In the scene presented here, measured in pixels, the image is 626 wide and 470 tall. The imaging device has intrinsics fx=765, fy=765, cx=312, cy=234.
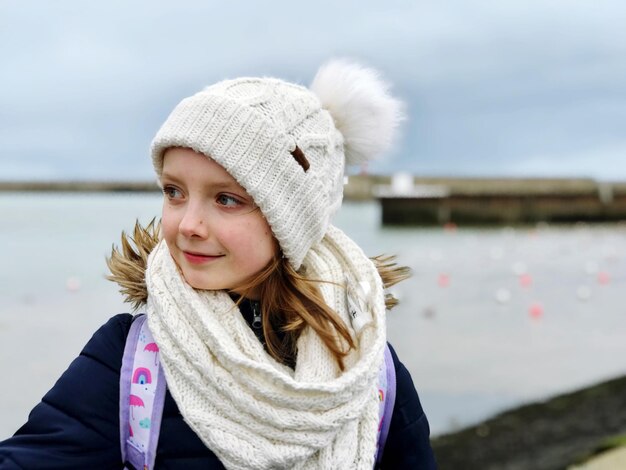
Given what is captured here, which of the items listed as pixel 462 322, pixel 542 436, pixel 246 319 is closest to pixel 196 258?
pixel 246 319

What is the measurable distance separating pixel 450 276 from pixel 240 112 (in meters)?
13.0

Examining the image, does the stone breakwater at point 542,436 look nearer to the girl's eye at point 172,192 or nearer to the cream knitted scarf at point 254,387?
the cream knitted scarf at point 254,387

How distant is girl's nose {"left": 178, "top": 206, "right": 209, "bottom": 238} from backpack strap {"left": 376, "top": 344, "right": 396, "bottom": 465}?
463 millimetres

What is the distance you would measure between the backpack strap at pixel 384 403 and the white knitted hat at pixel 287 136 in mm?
286

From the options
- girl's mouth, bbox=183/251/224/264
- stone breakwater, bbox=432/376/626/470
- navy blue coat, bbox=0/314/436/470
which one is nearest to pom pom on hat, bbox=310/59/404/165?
girl's mouth, bbox=183/251/224/264

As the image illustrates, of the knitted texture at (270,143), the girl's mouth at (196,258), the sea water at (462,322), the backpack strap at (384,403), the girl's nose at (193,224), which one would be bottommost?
the sea water at (462,322)

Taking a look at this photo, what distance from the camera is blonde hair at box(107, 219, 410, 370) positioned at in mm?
1484

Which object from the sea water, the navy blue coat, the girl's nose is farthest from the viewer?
the sea water

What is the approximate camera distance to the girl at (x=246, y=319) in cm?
133

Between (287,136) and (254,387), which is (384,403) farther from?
(287,136)

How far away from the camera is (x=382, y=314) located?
5.06ft

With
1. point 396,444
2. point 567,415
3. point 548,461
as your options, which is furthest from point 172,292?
point 567,415

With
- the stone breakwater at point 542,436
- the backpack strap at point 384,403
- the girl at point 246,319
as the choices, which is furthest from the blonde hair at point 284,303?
the stone breakwater at point 542,436

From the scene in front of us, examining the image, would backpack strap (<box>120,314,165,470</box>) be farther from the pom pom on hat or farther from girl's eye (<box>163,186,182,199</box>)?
the pom pom on hat
